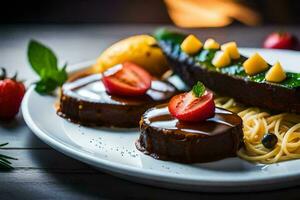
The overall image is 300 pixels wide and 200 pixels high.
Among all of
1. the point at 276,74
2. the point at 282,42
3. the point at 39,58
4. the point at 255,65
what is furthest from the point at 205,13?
the point at 276,74

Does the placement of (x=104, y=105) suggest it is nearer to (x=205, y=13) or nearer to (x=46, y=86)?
(x=46, y=86)

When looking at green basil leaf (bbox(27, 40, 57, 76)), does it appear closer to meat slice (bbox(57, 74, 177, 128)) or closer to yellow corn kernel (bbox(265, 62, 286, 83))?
meat slice (bbox(57, 74, 177, 128))

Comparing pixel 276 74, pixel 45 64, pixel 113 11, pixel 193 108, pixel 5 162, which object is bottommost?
pixel 113 11

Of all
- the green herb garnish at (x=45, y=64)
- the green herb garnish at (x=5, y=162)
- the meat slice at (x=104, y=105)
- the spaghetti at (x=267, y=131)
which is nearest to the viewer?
the spaghetti at (x=267, y=131)

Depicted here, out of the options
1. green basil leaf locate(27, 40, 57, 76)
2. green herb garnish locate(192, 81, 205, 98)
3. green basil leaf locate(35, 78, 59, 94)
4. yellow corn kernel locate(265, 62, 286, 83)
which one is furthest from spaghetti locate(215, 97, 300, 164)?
green basil leaf locate(27, 40, 57, 76)

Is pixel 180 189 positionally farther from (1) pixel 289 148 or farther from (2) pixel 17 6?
(2) pixel 17 6

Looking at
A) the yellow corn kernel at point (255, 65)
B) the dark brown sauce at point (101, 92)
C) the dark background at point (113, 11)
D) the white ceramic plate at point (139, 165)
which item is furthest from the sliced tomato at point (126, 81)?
the dark background at point (113, 11)

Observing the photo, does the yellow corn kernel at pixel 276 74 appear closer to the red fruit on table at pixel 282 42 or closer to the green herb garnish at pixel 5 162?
the green herb garnish at pixel 5 162
